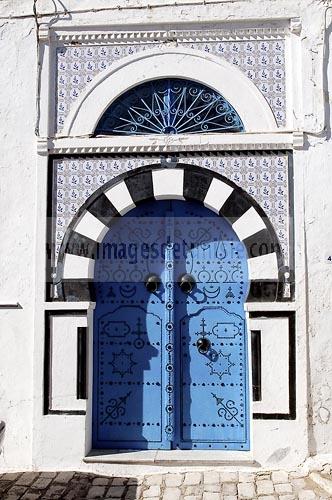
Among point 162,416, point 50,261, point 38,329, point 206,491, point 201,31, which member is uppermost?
point 201,31

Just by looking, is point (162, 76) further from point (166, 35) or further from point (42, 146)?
point (42, 146)

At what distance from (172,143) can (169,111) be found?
0.28 m

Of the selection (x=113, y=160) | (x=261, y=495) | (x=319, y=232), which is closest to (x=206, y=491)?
(x=261, y=495)

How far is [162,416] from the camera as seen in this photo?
4.53 metres

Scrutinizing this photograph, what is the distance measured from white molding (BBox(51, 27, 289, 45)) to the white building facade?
0.01 m

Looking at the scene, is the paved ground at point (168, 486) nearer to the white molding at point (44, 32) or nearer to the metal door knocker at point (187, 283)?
the metal door knocker at point (187, 283)

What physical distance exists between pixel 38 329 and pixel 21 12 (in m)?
2.46

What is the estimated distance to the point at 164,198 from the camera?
4641 mm

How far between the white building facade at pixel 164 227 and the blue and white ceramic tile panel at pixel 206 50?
0.01m

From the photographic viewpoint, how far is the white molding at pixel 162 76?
15.1 ft

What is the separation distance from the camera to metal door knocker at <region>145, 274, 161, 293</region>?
4.65 meters

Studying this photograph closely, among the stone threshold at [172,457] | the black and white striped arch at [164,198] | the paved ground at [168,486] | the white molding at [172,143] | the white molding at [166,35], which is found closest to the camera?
the paved ground at [168,486]

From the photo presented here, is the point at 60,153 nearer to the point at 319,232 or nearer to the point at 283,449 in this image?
the point at 319,232

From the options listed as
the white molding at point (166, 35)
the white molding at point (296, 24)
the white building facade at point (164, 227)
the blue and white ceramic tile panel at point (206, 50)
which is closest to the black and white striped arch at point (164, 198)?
the white building facade at point (164, 227)
